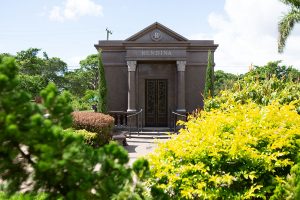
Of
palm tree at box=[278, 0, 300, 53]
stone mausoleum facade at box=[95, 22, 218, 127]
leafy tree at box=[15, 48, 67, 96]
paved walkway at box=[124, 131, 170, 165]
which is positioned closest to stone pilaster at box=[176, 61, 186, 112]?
stone mausoleum facade at box=[95, 22, 218, 127]

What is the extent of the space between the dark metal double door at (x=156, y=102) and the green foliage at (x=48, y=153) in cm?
1809

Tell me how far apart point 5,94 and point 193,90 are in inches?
737

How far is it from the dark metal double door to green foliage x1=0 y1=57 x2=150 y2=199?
18090mm

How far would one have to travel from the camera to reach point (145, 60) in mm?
19297

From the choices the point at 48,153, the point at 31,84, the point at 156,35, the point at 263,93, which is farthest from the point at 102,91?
the point at 31,84

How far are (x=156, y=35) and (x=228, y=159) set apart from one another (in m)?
15.7

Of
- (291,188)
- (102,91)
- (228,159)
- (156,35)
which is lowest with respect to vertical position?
(291,188)

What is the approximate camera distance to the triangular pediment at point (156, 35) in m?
19.4

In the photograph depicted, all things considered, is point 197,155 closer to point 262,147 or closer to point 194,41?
point 262,147

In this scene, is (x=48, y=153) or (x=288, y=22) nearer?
(x=48, y=153)

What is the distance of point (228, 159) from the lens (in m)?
4.39

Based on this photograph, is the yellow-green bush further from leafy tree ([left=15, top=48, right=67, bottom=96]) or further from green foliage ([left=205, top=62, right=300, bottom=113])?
leafy tree ([left=15, top=48, right=67, bottom=96])

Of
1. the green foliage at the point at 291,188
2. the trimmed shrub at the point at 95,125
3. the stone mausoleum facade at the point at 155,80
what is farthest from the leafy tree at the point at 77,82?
the green foliage at the point at 291,188

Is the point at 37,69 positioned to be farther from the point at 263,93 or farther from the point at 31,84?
the point at 263,93
